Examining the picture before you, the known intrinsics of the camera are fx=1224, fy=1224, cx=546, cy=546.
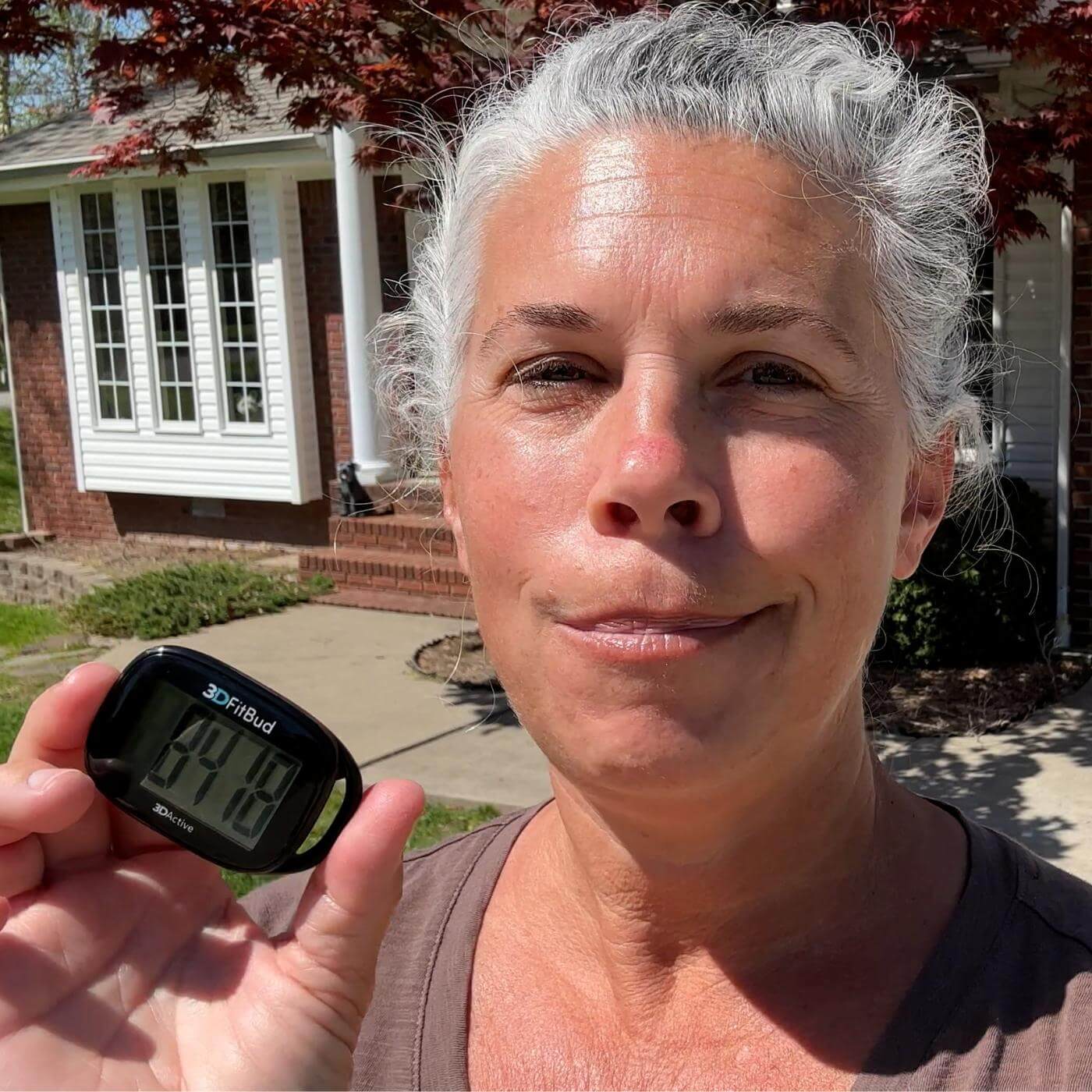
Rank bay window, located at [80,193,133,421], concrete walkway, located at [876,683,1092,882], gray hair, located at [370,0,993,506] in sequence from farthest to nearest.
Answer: bay window, located at [80,193,133,421], concrete walkway, located at [876,683,1092,882], gray hair, located at [370,0,993,506]

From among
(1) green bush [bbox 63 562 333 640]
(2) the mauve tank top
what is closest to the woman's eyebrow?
(2) the mauve tank top

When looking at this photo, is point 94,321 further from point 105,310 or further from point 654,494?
point 654,494

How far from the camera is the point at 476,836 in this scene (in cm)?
201

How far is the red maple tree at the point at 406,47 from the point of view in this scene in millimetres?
4691

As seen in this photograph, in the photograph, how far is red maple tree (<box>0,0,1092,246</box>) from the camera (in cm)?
469

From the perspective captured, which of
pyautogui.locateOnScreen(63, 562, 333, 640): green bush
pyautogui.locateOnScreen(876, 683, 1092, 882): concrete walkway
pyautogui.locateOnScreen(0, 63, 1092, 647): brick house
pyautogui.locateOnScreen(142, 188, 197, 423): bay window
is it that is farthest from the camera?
pyautogui.locateOnScreen(142, 188, 197, 423): bay window

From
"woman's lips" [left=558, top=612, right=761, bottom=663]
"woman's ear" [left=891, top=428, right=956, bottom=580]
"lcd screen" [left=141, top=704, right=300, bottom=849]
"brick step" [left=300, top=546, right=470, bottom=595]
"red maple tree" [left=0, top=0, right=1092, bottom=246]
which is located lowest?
"brick step" [left=300, top=546, right=470, bottom=595]

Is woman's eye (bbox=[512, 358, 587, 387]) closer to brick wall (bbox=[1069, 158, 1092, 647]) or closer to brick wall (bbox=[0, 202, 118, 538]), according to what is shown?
brick wall (bbox=[1069, 158, 1092, 647])

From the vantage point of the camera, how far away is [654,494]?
1.34 meters

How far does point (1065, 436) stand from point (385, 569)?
16.9 ft

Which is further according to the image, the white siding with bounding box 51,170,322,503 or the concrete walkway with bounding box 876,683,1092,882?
the white siding with bounding box 51,170,322,503

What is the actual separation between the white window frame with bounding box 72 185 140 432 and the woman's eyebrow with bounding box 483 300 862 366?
39.9ft

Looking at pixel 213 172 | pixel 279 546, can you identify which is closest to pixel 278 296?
pixel 213 172

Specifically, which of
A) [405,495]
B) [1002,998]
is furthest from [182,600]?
[1002,998]
